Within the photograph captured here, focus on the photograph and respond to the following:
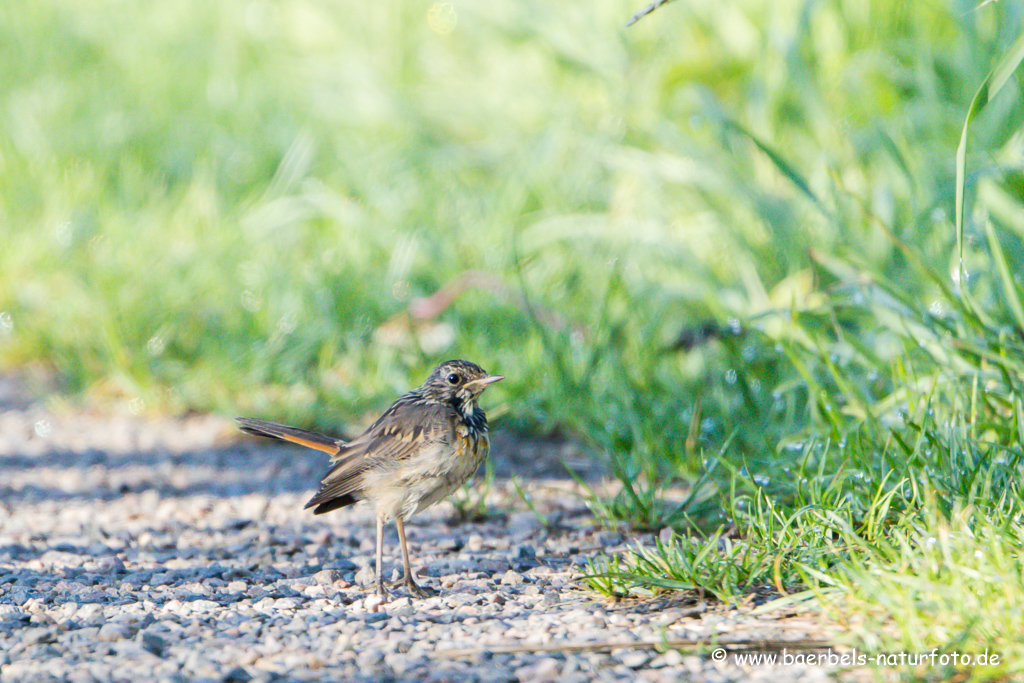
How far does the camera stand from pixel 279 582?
3.33 m

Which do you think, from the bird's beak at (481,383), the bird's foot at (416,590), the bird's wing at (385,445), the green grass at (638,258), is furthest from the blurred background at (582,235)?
the bird's foot at (416,590)

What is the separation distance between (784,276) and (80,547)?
362 centimetres

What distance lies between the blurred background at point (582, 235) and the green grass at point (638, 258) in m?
0.02

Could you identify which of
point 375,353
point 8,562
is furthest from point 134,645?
point 375,353

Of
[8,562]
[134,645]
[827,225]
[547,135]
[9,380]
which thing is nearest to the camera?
[134,645]

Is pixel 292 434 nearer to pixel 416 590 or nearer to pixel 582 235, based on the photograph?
pixel 416 590

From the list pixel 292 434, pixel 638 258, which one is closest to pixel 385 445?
pixel 292 434

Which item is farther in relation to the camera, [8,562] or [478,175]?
[478,175]

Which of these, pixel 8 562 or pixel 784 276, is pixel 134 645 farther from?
pixel 784 276

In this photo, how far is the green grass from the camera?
3.08m

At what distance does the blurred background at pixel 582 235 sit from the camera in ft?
13.4

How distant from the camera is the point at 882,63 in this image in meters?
6.09

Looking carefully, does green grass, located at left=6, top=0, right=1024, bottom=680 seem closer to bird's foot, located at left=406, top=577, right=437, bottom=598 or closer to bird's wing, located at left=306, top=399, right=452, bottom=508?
bird's foot, located at left=406, top=577, right=437, bottom=598

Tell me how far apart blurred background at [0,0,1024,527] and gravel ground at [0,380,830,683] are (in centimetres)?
35
